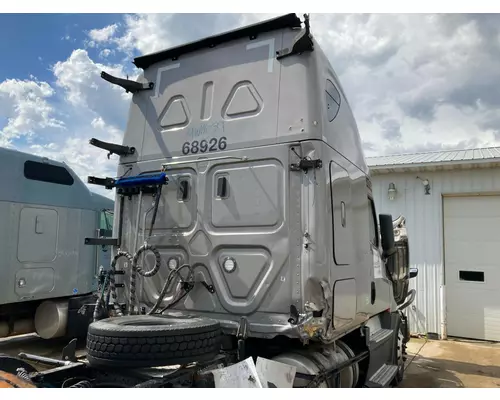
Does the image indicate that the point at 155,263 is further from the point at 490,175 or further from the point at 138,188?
the point at 490,175

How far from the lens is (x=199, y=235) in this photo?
387 cm

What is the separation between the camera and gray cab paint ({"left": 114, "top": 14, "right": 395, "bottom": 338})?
136 inches

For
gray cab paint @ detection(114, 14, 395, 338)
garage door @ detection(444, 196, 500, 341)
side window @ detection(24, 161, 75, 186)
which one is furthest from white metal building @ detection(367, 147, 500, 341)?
side window @ detection(24, 161, 75, 186)

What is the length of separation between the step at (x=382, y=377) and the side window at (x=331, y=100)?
2.66 m

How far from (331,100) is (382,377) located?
2.99 m

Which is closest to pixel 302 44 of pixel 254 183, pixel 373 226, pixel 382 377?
pixel 254 183

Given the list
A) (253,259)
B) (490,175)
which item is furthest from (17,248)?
(490,175)

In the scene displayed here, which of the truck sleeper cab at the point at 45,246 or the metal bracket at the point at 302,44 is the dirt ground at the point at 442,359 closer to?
the truck sleeper cab at the point at 45,246

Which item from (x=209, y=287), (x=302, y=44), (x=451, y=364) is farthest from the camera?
(x=451, y=364)

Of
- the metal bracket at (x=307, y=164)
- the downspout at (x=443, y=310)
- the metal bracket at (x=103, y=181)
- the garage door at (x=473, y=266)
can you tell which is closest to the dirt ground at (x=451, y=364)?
the downspout at (x=443, y=310)

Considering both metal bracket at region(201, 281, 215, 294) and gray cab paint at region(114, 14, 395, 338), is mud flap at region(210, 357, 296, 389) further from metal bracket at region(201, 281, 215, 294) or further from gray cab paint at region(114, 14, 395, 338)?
metal bracket at region(201, 281, 215, 294)

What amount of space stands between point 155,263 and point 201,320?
103 centimetres

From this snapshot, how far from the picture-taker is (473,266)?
9.73 metres

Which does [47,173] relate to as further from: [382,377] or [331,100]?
[382,377]
